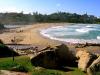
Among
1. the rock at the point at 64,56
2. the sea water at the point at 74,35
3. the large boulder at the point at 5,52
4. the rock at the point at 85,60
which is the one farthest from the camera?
the sea water at the point at 74,35

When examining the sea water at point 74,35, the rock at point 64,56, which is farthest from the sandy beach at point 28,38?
the rock at point 64,56

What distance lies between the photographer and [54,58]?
16203 millimetres

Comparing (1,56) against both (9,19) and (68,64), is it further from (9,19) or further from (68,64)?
(9,19)

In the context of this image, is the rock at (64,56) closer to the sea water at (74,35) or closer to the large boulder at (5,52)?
the large boulder at (5,52)

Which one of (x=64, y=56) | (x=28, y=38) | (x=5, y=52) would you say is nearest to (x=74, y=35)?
(x=28, y=38)

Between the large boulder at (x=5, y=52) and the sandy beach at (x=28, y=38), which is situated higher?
the large boulder at (x=5, y=52)

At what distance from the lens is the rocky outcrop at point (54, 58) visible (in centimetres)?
1564

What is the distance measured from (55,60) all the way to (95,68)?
380 centimetres

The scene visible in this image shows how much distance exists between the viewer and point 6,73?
38.5ft

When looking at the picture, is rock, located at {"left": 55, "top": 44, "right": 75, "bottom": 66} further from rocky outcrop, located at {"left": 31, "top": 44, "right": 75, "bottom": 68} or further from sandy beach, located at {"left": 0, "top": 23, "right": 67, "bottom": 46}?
sandy beach, located at {"left": 0, "top": 23, "right": 67, "bottom": 46}

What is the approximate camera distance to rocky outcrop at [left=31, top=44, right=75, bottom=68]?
15641 mm

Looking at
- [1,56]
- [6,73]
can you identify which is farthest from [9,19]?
[6,73]

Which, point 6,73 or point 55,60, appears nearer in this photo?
point 6,73

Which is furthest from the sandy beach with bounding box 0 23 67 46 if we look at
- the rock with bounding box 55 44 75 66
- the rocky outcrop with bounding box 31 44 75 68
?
the rocky outcrop with bounding box 31 44 75 68
